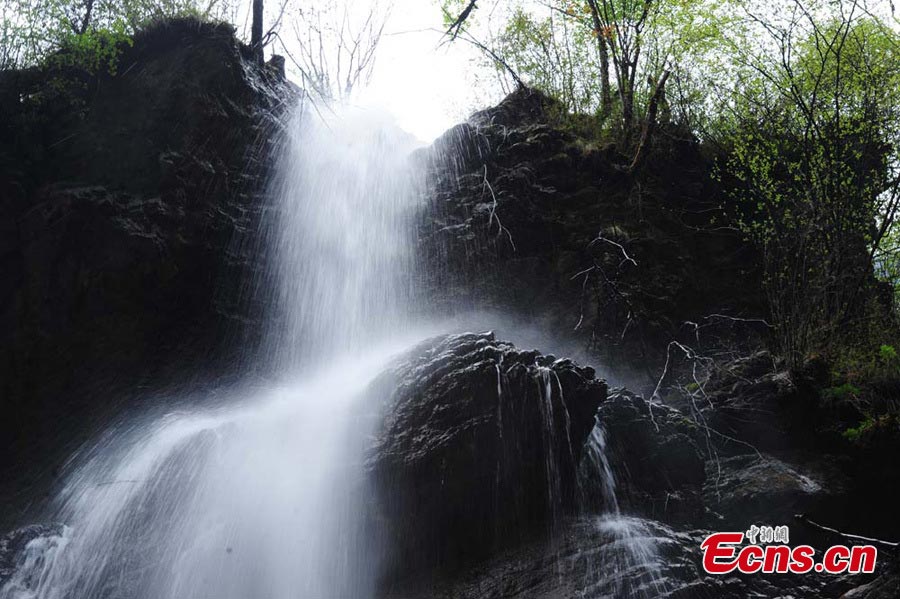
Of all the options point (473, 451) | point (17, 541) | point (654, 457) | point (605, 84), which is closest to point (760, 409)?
point (654, 457)

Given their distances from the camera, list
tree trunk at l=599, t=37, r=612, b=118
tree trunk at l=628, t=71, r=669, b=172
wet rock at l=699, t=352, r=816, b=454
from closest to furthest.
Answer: wet rock at l=699, t=352, r=816, b=454 → tree trunk at l=628, t=71, r=669, b=172 → tree trunk at l=599, t=37, r=612, b=118

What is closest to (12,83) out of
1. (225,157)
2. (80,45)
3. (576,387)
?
(80,45)

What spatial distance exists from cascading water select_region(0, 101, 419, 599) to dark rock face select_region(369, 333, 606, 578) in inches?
14.6

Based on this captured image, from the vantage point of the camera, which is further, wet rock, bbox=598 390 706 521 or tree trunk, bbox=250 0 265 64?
tree trunk, bbox=250 0 265 64

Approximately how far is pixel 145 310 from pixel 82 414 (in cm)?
164

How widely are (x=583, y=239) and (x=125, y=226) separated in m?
7.39

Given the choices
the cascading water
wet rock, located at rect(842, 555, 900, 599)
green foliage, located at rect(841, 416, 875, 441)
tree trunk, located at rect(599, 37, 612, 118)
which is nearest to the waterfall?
wet rock, located at rect(842, 555, 900, 599)

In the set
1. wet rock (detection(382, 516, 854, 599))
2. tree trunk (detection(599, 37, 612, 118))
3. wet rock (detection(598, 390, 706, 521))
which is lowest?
wet rock (detection(382, 516, 854, 599))

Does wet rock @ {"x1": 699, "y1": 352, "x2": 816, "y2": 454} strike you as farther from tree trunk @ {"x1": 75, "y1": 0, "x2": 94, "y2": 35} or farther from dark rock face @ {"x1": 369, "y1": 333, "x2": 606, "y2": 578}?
tree trunk @ {"x1": 75, "y1": 0, "x2": 94, "y2": 35}

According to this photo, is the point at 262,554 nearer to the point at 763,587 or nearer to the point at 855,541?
the point at 763,587

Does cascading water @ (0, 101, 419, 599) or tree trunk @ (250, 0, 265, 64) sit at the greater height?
tree trunk @ (250, 0, 265, 64)

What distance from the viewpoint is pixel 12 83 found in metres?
9.12

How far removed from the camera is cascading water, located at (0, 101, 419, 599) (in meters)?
5.33

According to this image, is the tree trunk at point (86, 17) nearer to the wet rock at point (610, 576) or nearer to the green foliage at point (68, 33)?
the green foliage at point (68, 33)
